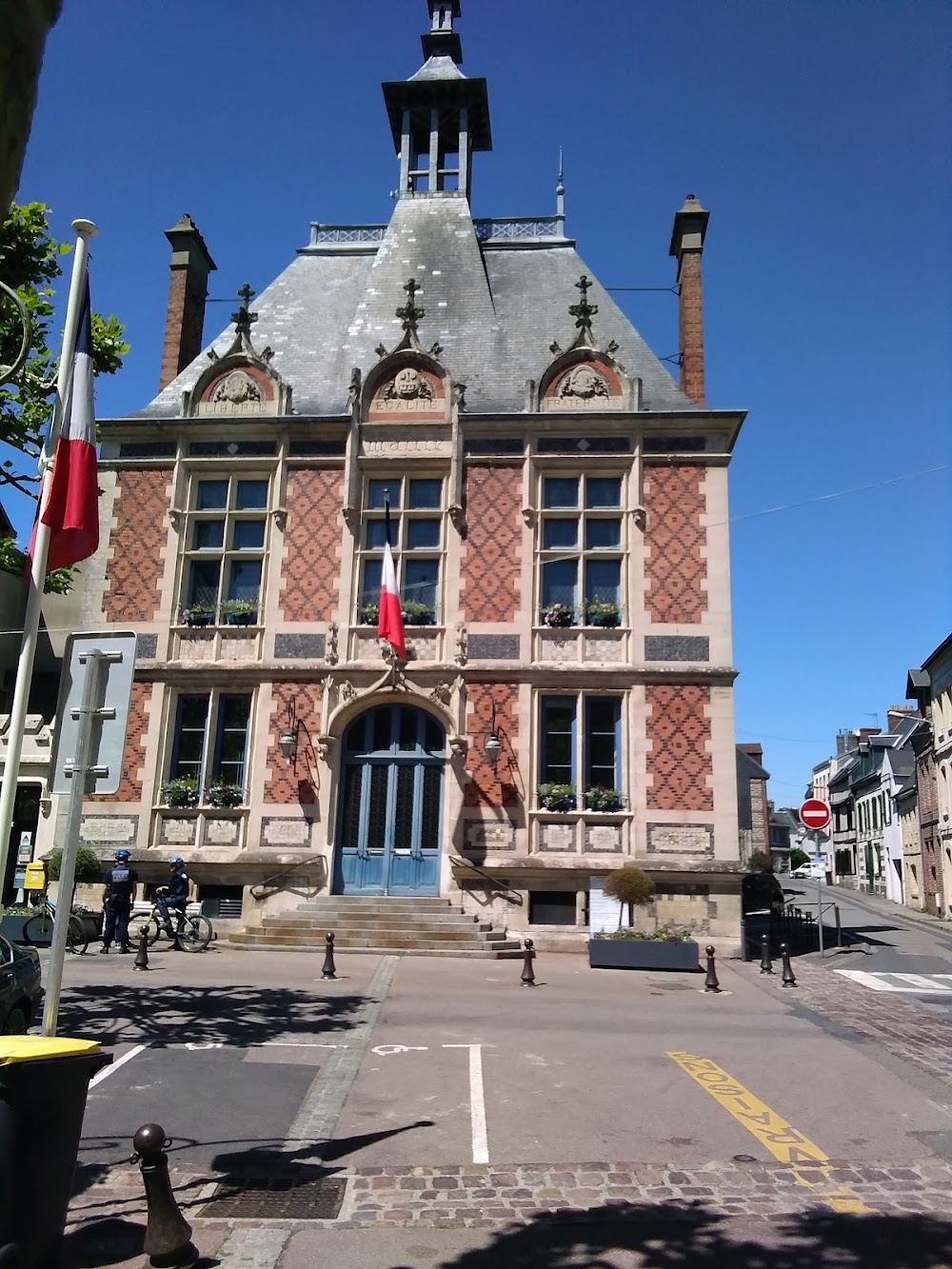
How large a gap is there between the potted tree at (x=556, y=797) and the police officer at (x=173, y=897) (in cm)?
699

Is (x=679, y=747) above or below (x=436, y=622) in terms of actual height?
below

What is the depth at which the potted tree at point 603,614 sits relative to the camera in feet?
66.7

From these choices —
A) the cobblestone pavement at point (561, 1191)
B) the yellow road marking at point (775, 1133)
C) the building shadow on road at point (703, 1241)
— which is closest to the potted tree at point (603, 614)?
the yellow road marking at point (775, 1133)

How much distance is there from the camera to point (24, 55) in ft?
7.97

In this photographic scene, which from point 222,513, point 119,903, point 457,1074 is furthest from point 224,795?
point 457,1074

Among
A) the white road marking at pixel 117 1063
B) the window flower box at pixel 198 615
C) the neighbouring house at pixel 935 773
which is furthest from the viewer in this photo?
the neighbouring house at pixel 935 773

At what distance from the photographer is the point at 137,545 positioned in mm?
21562

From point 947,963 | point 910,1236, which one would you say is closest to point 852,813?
point 947,963

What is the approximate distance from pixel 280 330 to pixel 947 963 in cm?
2096

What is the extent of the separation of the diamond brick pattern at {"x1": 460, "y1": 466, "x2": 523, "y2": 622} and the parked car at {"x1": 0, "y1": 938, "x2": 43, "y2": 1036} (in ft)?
40.0

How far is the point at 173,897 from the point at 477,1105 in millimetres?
11107

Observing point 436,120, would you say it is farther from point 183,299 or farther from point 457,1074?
point 457,1074

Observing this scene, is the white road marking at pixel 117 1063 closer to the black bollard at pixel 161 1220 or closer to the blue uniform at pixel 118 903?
the black bollard at pixel 161 1220

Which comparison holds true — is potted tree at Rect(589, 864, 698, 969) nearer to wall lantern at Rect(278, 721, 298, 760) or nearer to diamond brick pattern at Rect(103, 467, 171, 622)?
wall lantern at Rect(278, 721, 298, 760)
